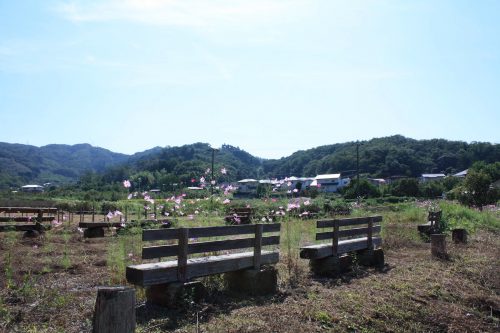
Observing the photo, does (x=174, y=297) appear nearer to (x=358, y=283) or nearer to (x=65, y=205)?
(x=358, y=283)

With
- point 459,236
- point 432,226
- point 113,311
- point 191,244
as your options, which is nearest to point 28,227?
point 191,244

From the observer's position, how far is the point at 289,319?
564 cm

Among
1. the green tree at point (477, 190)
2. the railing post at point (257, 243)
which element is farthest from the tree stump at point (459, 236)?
the green tree at point (477, 190)

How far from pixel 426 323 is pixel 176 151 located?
125 meters

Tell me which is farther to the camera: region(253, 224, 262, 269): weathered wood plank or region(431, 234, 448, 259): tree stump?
region(431, 234, 448, 259): tree stump

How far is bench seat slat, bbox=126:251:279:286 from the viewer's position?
5496mm

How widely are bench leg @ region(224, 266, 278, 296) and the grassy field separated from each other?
0.19 metres

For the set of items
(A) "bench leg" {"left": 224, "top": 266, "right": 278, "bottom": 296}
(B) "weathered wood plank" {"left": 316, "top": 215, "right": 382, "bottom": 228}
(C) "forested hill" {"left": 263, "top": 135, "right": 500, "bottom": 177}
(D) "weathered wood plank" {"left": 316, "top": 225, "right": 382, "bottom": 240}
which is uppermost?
(C) "forested hill" {"left": 263, "top": 135, "right": 500, "bottom": 177}

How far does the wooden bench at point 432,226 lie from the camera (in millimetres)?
15328

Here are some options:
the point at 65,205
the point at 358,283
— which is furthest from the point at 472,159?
the point at 358,283

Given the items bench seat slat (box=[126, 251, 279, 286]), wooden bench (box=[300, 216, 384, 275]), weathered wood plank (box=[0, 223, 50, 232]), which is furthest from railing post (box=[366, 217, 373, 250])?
weathered wood plank (box=[0, 223, 50, 232])

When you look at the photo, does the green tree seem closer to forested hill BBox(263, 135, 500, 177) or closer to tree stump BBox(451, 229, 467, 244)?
tree stump BBox(451, 229, 467, 244)

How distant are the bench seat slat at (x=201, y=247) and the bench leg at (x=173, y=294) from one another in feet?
1.33

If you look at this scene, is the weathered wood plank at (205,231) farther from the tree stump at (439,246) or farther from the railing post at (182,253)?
the tree stump at (439,246)
